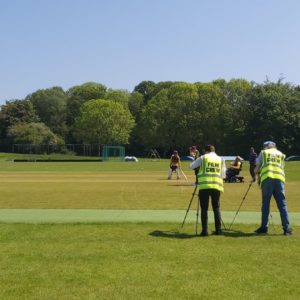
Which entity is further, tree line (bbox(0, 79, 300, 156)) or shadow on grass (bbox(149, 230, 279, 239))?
tree line (bbox(0, 79, 300, 156))

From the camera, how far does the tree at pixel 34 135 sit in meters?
96.3

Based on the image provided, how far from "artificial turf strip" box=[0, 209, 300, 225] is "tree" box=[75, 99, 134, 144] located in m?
77.9

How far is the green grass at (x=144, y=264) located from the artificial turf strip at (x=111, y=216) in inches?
60.9

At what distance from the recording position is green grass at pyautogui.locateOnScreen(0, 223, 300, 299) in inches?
252

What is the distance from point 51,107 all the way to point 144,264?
108285 mm

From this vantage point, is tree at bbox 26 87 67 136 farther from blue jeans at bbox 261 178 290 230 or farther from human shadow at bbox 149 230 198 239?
blue jeans at bbox 261 178 290 230

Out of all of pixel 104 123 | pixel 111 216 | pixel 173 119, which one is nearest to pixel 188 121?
pixel 173 119

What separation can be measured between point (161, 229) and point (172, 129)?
79783 millimetres

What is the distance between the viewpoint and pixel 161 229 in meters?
11.3

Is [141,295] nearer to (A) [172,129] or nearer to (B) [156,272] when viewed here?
(B) [156,272]

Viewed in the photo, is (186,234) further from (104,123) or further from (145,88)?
(145,88)

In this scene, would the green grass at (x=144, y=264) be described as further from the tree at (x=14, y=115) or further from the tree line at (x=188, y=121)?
the tree at (x=14, y=115)

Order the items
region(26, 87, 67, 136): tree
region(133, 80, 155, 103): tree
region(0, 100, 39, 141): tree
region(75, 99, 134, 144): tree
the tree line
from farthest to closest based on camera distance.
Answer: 1. region(26, 87, 67, 136): tree
2. region(133, 80, 155, 103): tree
3. region(0, 100, 39, 141): tree
4. region(75, 99, 134, 144): tree
5. the tree line

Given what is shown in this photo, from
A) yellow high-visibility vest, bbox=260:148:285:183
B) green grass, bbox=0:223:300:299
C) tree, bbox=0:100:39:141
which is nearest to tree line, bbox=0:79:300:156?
tree, bbox=0:100:39:141
